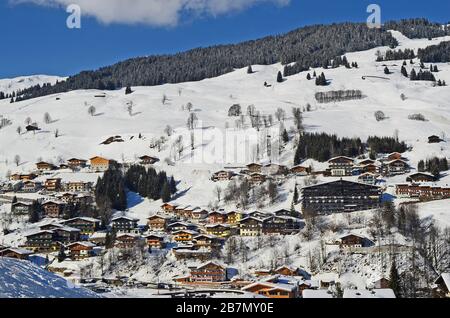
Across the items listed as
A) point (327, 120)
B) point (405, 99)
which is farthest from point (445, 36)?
point (327, 120)

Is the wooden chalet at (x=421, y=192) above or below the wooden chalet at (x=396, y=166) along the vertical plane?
below

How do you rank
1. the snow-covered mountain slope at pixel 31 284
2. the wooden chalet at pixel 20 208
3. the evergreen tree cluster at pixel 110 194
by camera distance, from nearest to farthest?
the snow-covered mountain slope at pixel 31 284, the wooden chalet at pixel 20 208, the evergreen tree cluster at pixel 110 194

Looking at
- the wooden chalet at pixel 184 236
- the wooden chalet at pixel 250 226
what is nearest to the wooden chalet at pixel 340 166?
the wooden chalet at pixel 250 226

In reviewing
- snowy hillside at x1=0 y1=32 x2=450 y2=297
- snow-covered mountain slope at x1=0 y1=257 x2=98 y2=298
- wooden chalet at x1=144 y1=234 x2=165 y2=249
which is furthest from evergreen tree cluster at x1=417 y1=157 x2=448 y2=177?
snow-covered mountain slope at x1=0 y1=257 x2=98 y2=298

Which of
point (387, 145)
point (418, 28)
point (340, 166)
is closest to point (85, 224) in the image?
point (340, 166)

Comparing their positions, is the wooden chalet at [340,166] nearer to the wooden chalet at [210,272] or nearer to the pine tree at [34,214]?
the wooden chalet at [210,272]

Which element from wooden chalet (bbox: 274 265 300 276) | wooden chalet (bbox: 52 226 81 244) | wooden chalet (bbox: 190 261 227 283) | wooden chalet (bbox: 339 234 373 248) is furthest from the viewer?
wooden chalet (bbox: 52 226 81 244)

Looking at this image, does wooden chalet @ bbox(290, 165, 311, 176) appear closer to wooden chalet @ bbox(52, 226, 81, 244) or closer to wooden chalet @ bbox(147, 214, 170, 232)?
wooden chalet @ bbox(147, 214, 170, 232)
